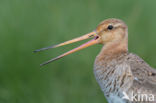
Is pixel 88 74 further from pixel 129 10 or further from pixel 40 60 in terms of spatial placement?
pixel 129 10

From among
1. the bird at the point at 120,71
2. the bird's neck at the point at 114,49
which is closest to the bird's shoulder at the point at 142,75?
the bird at the point at 120,71

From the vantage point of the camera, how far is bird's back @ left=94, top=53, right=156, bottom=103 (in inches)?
192

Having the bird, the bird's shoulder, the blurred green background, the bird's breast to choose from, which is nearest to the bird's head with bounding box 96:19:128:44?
the bird

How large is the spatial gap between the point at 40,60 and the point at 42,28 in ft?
2.20

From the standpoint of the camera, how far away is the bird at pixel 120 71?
16.0 ft

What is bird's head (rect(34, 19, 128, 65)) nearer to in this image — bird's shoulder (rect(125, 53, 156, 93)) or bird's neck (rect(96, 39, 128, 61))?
bird's neck (rect(96, 39, 128, 61))

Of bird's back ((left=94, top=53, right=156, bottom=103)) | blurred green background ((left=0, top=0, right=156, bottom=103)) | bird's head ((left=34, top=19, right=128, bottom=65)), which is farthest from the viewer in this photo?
blurred green background ((left=0, top=0, right=156, bottom=103))

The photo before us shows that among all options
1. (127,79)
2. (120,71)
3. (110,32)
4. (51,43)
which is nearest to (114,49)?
(110,32)

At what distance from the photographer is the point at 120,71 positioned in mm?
4961

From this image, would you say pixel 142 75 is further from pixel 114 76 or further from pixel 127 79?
pixel 114 76

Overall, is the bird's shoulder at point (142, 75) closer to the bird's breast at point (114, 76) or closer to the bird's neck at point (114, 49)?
the bird's breast at point (114, 76)

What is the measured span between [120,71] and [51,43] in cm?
223

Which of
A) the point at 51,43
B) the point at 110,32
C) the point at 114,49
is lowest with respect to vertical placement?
the point at 51,43

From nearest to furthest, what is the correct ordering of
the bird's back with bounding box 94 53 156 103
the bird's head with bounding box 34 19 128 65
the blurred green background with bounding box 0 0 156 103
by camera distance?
the bird's back with bounding box 94 53 156 103 < the bird's head with bounding box 34 19 128 65 < the blurred green background with bounding box 0 0 156 103
